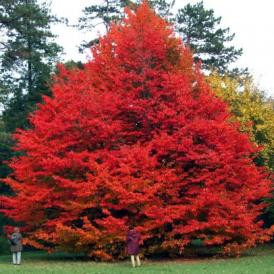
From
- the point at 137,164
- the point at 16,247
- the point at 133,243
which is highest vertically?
the point at 137,164

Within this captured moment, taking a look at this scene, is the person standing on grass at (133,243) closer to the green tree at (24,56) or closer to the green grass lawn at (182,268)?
the green grass lawn at (182,268)

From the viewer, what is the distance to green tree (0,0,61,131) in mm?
44844

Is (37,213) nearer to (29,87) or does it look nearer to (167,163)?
(167,163)

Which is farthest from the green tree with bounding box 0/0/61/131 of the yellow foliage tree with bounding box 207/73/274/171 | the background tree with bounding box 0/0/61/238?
the yellow foliage tree with bounding box 207/73/274/171

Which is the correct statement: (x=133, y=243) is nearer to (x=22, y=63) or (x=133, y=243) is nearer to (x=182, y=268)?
(x=182, y=268)

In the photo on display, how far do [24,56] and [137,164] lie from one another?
20.1 metres

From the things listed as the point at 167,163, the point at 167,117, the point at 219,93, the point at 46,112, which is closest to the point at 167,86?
the point at 167,117

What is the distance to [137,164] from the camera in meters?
28.6

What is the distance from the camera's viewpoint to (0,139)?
4241cm

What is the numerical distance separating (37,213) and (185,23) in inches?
1474

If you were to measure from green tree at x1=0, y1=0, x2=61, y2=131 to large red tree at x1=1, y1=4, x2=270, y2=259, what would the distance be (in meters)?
13.5

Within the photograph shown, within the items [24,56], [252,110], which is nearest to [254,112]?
[252,110]

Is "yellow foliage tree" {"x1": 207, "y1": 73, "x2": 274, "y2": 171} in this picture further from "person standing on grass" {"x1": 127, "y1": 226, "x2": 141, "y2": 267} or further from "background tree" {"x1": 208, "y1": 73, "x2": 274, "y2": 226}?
"person standing on grass" {"x1": 127, "y1": 226, "x2": 141, "y2": 267}

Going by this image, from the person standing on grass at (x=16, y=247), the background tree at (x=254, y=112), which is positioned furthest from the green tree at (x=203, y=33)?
the person standing on grass at (x=16, y=247)
